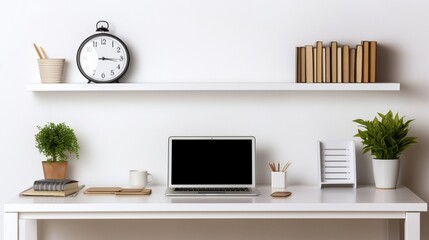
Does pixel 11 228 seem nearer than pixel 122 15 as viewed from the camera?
Yes

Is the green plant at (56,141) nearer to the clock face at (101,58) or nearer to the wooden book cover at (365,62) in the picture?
the clock face at (101,58)

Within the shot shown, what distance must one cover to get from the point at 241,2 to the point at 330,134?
2.59 feet

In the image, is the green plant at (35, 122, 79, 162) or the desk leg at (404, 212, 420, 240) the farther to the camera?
the green plant at (35, 122, 79, 162)

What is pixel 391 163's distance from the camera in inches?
150

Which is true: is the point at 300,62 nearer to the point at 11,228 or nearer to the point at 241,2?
the point at 241,2

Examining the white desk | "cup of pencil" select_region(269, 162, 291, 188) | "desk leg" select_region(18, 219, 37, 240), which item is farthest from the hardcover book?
"cup of pencil" select_region(269, 162, 291, 188)

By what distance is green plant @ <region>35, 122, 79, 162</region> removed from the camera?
389 centimetres

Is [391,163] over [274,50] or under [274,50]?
under

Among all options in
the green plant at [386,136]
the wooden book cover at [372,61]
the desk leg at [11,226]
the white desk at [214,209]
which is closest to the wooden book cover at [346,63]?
the wooden book cover at [372,61]

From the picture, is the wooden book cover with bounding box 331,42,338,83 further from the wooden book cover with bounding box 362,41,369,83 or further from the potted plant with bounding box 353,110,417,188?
the potted plant with bounding box 353,110,417,188

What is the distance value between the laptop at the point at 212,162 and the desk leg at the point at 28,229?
70cm

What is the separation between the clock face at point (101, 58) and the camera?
3.90 meters

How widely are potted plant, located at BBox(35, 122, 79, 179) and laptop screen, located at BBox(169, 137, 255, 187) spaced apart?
514mm

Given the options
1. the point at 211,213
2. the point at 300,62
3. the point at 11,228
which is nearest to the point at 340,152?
the point at 300,62
